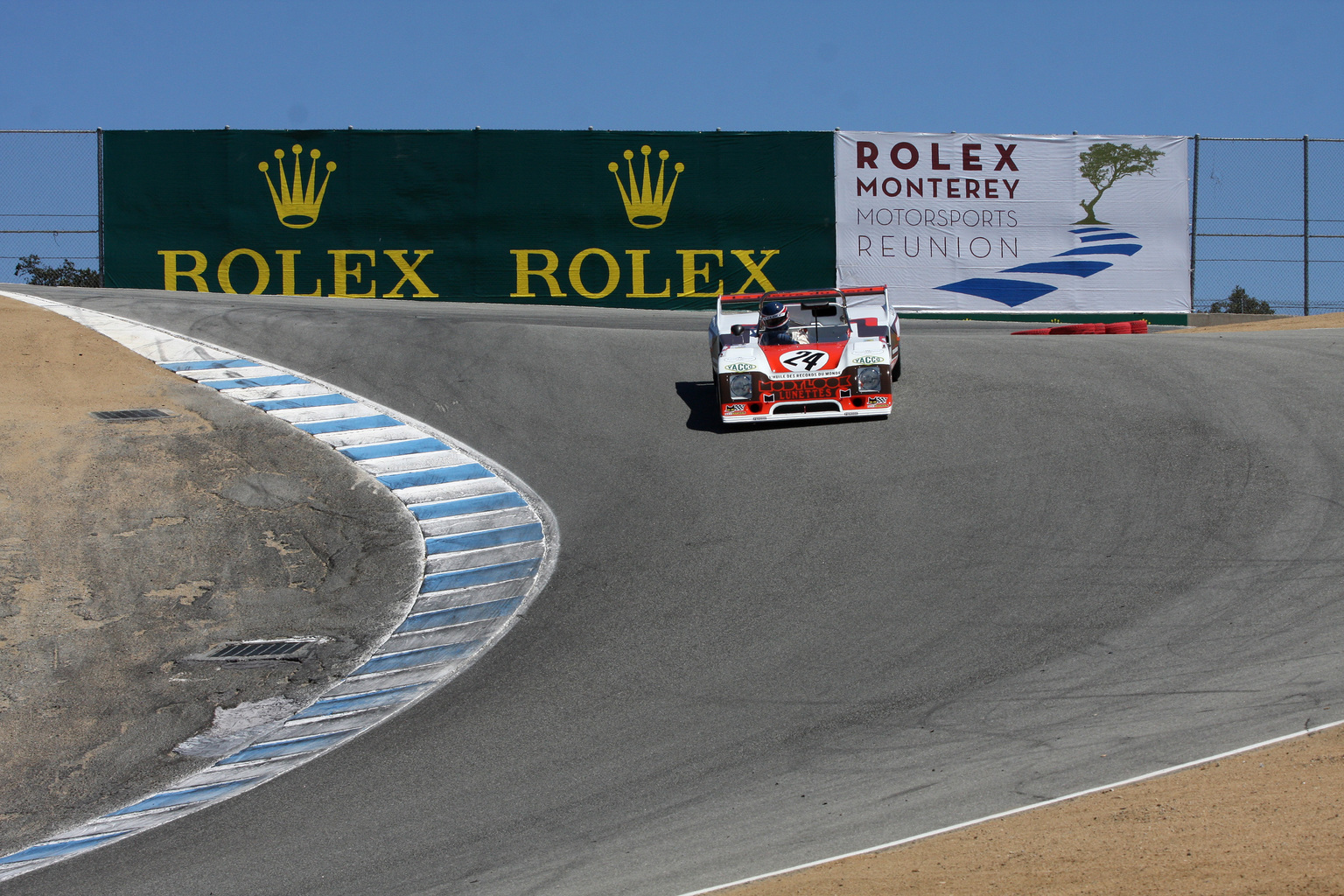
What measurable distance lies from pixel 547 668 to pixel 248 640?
8.27ft

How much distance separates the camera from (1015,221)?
74.4ft

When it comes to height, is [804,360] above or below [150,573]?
above

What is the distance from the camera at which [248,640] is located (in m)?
8.64

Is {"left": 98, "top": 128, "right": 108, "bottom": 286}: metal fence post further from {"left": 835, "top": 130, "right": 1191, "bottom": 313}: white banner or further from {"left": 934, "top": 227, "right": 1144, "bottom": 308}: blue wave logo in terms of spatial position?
{"left": 934, "top": 227, "right": 1144, "bottom": 308}: blue wave logo

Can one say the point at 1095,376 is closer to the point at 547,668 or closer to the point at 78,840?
the point at 547,668

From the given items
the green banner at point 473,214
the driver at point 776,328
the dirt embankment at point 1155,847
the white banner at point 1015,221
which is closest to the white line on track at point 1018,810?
the dirt embankment at point 1155,847

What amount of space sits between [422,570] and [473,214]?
13506 mm

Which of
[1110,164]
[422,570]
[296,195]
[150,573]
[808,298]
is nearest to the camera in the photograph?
[150,573]

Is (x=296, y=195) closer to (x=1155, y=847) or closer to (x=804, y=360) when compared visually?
(x=804, y=360)

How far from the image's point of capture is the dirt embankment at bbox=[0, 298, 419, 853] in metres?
7.23

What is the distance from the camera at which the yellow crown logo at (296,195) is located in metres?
21.6

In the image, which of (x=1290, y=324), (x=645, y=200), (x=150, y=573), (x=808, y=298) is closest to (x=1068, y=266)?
(x=1290, y=324)

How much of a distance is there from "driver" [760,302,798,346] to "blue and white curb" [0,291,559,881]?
10.7 ft

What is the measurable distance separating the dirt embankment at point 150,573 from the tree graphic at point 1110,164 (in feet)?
56.0
